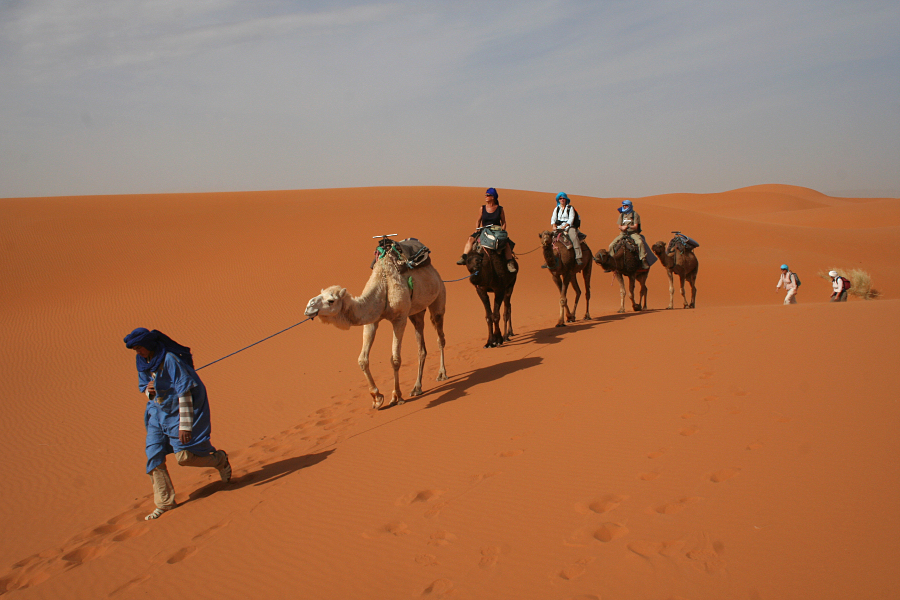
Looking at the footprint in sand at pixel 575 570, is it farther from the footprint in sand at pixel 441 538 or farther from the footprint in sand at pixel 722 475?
the footprint in sand at pixel 722 475

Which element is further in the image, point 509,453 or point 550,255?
point 550,255

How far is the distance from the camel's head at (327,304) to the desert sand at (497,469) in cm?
163

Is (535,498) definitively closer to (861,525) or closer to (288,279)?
(861,525)

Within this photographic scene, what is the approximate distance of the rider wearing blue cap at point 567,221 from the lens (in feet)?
39.9

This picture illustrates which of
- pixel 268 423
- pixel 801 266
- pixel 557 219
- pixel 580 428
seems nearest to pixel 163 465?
pixel 268 423

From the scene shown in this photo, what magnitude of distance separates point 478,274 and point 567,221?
113 inches

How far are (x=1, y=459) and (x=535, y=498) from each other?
28.9ft

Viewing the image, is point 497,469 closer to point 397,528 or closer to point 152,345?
point 397,528

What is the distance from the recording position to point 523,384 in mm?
7797

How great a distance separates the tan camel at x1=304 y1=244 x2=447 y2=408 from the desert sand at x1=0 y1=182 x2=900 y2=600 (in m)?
0.67

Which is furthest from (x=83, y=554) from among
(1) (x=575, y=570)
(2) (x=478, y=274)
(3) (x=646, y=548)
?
(2) (x=478, y=274)

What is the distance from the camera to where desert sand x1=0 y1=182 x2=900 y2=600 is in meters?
3.54

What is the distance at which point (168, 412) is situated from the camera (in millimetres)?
5664

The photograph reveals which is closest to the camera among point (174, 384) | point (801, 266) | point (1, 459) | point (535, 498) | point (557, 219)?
point (535, 498)
